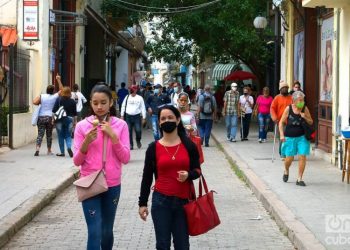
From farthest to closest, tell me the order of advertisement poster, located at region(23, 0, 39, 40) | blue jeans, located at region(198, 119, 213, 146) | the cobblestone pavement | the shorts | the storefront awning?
blue jeans, located at region(198, 119, 213, 146)
advertisement poster, located at region(23, 0, 39, 40)
the storefront awning
the shorts
the cobblestone pavement

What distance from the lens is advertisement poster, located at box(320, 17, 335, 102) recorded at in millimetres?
15727

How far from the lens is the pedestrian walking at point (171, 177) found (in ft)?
18.6

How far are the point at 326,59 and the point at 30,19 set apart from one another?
8967 millimetres

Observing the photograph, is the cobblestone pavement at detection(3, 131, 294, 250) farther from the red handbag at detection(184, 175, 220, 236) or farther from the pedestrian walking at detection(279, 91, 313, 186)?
the red handbag at detection(184, 175, 220, 236)

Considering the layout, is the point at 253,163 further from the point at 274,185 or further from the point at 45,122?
the point at 45,122

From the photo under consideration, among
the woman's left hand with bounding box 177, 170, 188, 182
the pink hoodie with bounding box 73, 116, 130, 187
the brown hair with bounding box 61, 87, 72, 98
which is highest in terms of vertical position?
the brown hair with bounding box 61, 87, 72, 98

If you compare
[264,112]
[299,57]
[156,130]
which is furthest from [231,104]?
[156,130]

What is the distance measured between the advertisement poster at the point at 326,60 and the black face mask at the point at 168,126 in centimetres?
1038

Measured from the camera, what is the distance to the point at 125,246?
7883mm

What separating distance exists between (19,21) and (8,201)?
11.5m

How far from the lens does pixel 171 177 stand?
5734mm

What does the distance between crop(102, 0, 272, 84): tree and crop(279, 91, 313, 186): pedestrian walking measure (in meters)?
13.1

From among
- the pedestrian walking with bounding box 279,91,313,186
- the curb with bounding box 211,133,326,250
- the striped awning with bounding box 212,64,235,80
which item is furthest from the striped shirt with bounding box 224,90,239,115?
the striped awning with bounding box 212,64,235,80

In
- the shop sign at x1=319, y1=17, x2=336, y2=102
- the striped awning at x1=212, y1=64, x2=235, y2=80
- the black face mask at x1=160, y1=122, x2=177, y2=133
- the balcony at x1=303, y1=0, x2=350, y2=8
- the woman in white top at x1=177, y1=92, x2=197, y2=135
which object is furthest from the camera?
the striped awning at x1=212, y1=64, x2=235, y2=80
